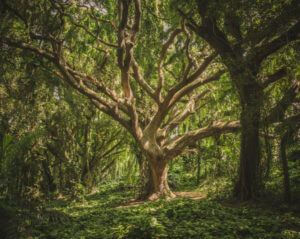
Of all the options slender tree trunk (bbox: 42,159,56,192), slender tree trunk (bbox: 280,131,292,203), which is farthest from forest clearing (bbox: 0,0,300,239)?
slender tree trunk (bbox: 42,159,56,192)

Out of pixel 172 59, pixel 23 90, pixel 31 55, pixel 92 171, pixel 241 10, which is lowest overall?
pixel 92 171

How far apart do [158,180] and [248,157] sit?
280 cm

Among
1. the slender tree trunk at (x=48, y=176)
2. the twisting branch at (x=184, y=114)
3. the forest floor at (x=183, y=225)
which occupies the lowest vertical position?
the forest floor at (x=183, y=225)

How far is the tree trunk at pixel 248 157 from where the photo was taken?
4.50 m

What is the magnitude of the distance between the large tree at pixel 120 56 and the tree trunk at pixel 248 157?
0.75 meters

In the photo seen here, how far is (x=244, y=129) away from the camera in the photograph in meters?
4.63

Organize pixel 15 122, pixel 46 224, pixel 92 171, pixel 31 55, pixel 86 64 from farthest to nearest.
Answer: pixel 92 171
pixel 86 64
pixel 31 55
pixel 15 122
pixel 46 224

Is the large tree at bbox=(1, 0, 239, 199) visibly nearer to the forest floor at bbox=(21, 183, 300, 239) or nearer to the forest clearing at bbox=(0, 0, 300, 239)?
the forest clearing at bbox=(0, 0, 300, 239)

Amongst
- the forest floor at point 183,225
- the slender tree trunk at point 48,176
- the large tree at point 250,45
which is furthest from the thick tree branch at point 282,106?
the slender tree trunk at point 48,176

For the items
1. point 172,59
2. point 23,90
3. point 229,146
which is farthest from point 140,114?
point 23,90

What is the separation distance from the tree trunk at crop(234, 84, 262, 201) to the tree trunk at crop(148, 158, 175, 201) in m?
2.17

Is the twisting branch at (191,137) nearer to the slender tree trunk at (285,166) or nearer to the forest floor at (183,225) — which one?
the slender tree trunk at (285,166)

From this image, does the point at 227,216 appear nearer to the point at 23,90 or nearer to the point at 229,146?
the point at 229,146

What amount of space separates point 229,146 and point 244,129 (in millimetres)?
1961
